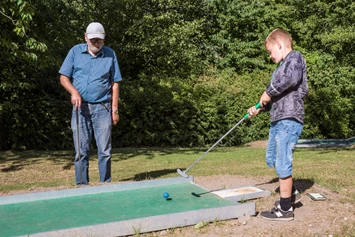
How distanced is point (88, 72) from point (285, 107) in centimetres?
244

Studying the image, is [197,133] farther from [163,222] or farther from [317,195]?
[163,222]

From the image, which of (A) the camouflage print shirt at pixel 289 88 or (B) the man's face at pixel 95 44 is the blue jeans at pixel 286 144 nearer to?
(A) the camouflage print shirt at pixel 289 88

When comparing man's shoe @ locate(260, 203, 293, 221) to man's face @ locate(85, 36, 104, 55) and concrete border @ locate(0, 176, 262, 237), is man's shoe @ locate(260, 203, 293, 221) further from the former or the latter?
man's face @ locate(85, 36, 104, 55)

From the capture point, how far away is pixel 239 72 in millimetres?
20562

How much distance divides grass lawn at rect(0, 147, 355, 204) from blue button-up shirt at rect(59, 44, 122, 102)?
43.8 inches

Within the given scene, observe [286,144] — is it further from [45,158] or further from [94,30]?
[45,158]

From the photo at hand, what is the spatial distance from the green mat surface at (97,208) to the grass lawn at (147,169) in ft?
3.61

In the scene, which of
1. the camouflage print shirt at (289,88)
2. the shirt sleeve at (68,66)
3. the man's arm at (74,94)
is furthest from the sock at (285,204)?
the shirt sleeve at (68,66)

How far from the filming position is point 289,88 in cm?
388

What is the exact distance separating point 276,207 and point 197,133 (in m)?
10.5

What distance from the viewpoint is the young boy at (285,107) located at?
12.5ft

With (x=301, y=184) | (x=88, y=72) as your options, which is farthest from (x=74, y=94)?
(x=301, y=184)

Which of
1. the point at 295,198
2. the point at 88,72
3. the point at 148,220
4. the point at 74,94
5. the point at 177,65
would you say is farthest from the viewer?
the point at 177,65

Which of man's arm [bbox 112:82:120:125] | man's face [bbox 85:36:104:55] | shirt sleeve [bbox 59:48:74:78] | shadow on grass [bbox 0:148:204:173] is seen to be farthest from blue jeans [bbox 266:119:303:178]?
shadow on grass [bbox 0:148:204:173]
